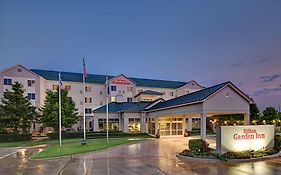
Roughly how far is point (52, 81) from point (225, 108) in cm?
4120

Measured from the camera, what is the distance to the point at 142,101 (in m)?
50.2

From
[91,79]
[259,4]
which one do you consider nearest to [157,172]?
[259,4]

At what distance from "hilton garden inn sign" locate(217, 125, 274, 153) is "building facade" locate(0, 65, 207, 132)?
88.2ft

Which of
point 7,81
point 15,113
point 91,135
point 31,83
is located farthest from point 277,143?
point 7,81

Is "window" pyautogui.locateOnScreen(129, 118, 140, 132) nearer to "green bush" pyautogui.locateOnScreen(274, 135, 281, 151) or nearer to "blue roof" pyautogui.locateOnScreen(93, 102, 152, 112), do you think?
"blue roof" pyautogui.locateOnScreen(93, 102, 152, 112)

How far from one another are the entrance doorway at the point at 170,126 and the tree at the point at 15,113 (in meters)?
22.9

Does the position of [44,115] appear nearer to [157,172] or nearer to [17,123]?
[17,123]

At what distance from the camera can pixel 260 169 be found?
12.5 metres

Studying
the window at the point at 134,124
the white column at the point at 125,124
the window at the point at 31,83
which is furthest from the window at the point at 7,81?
the window at the point at 134,124

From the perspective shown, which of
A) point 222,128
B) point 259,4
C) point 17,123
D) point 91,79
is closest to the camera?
point 222,128

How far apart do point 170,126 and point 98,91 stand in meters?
23.3

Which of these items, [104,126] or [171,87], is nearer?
[104,126]

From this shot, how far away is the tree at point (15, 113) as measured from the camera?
3738cm

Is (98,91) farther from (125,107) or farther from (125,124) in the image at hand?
(125,124)
